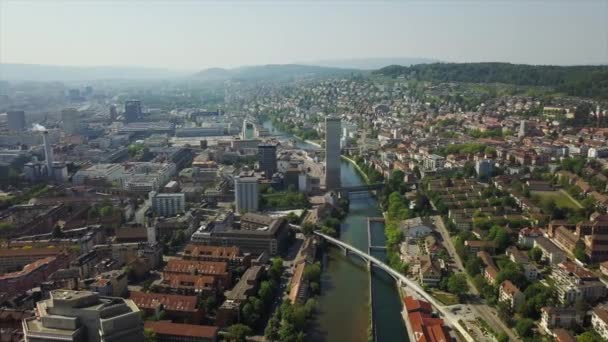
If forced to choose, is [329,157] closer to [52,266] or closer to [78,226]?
[78,226]

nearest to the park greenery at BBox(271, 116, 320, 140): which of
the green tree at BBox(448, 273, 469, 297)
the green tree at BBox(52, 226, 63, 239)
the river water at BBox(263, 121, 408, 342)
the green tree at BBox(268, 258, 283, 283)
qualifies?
the river water at BBox(263, 121, 408, 342)

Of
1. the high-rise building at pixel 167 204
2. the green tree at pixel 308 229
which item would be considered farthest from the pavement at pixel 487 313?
the high-rise building at pixel 167 204

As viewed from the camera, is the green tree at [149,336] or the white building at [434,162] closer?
the green tree at [149,336]

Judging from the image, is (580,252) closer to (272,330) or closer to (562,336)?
(562,336)

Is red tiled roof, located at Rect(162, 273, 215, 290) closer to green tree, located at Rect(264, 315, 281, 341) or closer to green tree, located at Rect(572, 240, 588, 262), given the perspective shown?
green tree, located at Rect(264, 315, 281, 341)

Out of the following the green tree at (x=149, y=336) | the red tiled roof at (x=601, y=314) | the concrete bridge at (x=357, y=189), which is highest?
the red tiled roof at (x=601, y=314)

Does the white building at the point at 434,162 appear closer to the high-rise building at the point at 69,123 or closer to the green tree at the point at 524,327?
the green tree at the point at 524,327

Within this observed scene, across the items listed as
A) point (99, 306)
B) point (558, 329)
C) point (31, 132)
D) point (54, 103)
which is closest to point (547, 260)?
point (558, 329)
